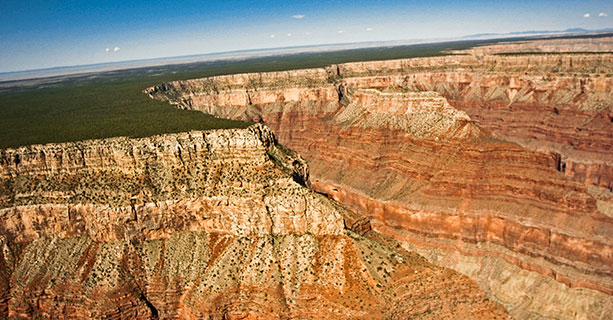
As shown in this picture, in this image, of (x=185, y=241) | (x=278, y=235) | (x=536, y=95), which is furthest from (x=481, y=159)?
(x=536, y=95)

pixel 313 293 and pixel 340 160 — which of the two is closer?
pixel 313 293

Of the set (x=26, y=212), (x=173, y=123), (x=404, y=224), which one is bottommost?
(x=404, y=224)

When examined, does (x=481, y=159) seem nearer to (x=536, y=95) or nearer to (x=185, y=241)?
(x=185, y=241)

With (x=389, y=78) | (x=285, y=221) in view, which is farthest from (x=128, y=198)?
(x=389, y=78)

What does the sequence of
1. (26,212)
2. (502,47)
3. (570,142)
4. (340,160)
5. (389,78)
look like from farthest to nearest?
1. (502,47)
2. (389,78)
3. (570,142)
4. (340,160)
5. (26,212)

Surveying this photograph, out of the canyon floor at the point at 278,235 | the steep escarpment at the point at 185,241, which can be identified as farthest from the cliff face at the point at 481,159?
the steep escarpment at the point at 185,241

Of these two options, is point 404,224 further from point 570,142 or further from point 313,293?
Result: point 570,142
